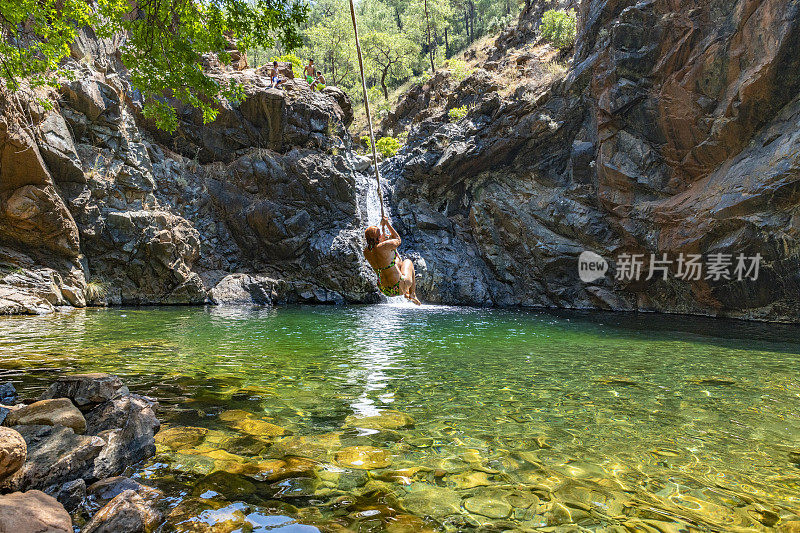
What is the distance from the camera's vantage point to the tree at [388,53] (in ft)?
138

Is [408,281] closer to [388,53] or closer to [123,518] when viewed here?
[123,518]

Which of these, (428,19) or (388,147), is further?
(428,19)

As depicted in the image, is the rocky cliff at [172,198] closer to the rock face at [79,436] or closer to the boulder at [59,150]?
the boulder at [59,150]

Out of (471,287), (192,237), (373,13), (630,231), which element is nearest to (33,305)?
(192,237)

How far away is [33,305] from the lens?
14539 mm

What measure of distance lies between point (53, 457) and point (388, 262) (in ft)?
21.7

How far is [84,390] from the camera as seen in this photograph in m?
4.31

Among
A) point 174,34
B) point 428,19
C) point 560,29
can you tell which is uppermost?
point 428,19

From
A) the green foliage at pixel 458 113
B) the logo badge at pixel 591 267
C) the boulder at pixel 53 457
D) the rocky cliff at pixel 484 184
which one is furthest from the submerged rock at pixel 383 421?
the green foliage at pixel 458 113

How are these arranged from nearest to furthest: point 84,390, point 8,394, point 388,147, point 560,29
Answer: point 84,390 < point 8,394 < point 560,29 < point 388,147

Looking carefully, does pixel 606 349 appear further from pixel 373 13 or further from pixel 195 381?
pixel 373 13

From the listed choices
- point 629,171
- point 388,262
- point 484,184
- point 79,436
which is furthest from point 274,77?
point 79,436

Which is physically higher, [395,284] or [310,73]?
[310,73]

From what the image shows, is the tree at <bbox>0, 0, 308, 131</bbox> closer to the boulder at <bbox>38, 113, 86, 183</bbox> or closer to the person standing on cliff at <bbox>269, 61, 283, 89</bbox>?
the boulder at <bbox>38, 113, 86, 183</bbox>
